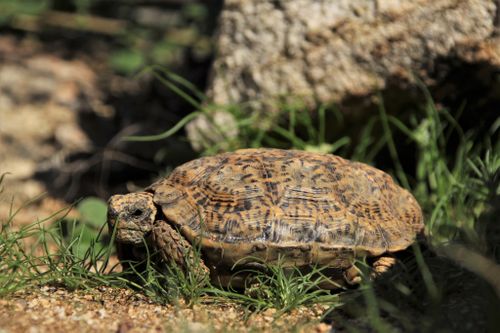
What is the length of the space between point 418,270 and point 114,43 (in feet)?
16.8

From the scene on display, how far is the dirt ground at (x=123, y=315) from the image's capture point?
249 cm

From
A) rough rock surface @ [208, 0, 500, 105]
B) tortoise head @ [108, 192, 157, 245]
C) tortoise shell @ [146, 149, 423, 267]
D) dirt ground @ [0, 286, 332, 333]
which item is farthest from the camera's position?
rough rock surface @ [208, 0, 500, 105]

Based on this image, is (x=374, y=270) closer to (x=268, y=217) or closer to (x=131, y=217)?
(x=268, y=217)

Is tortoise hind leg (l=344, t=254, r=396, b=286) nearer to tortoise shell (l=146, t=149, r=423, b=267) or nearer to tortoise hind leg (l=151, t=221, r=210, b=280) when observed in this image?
tortoise shell (l=146, t=149, r=423, b=267)

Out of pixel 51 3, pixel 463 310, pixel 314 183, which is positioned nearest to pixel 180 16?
pixel 51 3

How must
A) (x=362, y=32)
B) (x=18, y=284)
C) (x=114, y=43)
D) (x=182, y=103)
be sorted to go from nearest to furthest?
(x=18, y=284) < (x=362, y=32) < (x=182, y=103) < (x=114, y=43)

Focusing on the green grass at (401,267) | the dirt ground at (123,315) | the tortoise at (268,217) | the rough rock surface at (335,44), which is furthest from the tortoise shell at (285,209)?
the rough rock surface at (335,44)

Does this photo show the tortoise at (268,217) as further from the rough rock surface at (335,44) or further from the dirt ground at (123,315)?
the rough rock surface at (335,44)

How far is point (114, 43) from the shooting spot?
23.0ft

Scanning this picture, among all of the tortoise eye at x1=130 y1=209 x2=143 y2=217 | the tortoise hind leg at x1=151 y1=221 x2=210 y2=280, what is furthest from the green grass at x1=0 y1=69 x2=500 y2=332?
the tortoise eye at x1=130 y1=209 x2=143 y2=217

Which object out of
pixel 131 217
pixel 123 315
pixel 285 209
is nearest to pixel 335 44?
pixel 285 209

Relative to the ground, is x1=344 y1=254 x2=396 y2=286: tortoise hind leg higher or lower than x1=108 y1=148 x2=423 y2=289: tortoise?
lower

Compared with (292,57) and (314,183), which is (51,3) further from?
(314,183)

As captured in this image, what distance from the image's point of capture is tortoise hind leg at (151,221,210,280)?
276cm
